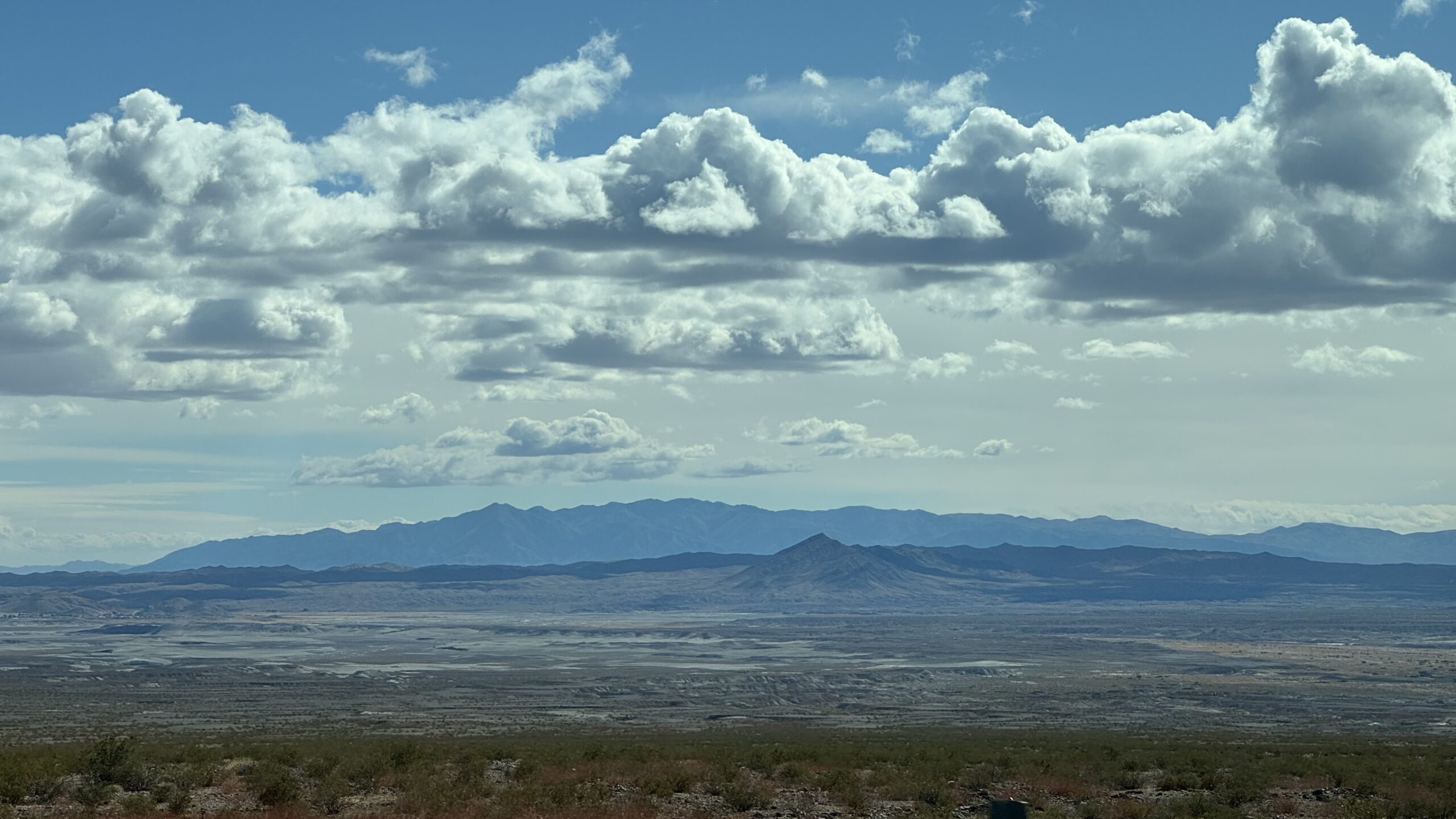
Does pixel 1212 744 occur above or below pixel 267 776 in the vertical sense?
below

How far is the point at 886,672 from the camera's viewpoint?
6171 inches

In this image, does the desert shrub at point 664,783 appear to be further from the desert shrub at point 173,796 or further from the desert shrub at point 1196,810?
the desert shrub at point 1196,810

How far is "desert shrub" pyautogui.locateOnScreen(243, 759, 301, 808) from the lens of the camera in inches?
1180

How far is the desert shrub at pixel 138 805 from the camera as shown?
91.6 ft

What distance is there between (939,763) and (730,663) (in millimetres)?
134799

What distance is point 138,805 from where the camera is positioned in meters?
28.5

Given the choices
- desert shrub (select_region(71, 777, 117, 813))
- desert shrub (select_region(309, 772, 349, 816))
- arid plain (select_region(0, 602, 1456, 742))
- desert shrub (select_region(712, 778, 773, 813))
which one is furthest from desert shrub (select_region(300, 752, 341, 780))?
arid plain (select_region(0, 602, 1456, 742))

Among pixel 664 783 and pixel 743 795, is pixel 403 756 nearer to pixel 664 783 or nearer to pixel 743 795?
pixel 664 783

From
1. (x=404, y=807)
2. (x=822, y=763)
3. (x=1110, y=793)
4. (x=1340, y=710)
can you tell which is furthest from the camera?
(x=1340, y=710)

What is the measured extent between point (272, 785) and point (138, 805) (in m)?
2.91

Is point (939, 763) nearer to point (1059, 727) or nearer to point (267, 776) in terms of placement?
point (267, 776)

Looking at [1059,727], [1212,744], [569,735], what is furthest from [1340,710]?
[569,735]

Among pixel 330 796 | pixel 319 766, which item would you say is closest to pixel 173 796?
pixel 330 796

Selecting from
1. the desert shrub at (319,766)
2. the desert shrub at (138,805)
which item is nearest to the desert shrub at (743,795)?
the desert shrub at (319,766)
